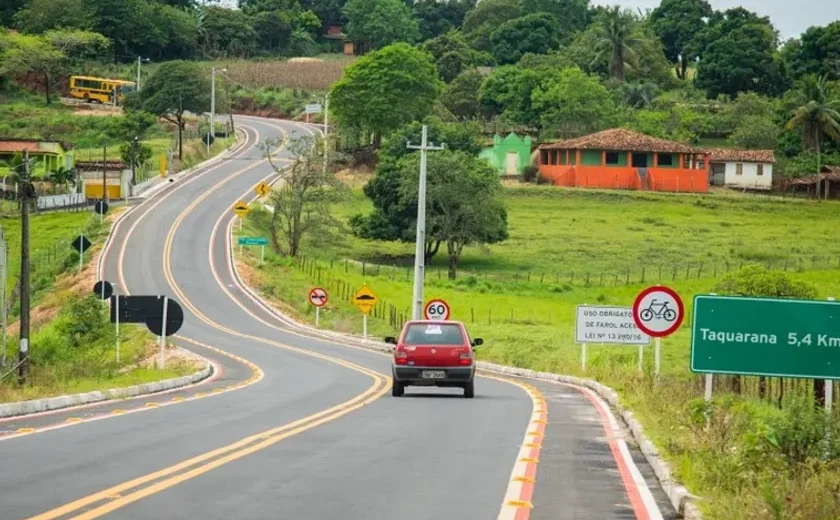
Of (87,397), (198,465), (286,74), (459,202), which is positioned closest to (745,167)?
(459,202)

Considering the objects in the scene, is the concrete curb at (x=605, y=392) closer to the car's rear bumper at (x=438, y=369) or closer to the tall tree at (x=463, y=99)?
the car's rear bumper at (x=438, y=369)

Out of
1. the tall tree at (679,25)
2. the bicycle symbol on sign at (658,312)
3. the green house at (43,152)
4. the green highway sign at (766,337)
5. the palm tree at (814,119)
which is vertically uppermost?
the tall tree at (679,25)

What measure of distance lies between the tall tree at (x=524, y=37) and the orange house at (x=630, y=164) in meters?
71.5

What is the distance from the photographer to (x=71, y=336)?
144 ft

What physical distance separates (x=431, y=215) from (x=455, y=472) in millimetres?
72428

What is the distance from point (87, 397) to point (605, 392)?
11245 mm

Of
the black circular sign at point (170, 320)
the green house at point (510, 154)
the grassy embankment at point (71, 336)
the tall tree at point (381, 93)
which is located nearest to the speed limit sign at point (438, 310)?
the grassy embankment at point (71, 336)

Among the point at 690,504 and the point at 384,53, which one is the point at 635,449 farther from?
the point at 384,53

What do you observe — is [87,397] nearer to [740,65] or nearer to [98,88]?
[98,88]

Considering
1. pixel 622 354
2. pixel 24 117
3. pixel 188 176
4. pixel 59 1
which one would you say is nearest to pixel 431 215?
pixel 188 176

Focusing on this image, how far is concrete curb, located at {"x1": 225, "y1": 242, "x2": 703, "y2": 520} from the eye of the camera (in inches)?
520

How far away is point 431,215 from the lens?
288ft

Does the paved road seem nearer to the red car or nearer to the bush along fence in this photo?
the red car

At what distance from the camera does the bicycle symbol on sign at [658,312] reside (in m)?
24.8
